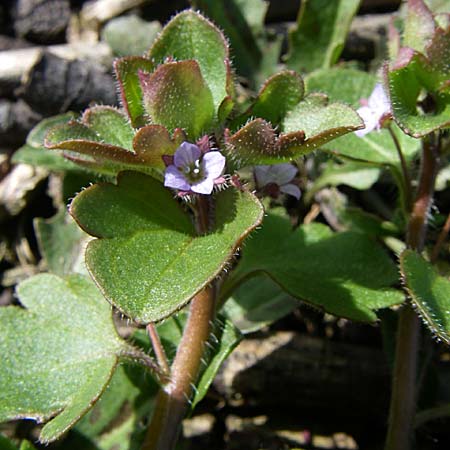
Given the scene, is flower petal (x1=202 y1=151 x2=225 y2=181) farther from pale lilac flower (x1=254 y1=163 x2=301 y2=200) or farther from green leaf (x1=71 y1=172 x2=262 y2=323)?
pale lilac flower (x1=254 y1=163 x2=301 y2=200)

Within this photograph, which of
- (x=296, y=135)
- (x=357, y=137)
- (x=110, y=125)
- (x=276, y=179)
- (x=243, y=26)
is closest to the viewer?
(x=296, y=135)

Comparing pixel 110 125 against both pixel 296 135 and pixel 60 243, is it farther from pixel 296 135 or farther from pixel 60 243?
pixel 60 243

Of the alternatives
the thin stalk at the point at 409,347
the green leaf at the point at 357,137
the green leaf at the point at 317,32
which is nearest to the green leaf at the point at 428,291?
the thin stalk at the point at 409,347

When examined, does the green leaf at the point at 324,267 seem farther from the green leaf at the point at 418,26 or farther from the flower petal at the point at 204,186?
the green leaf at the point at 418,26

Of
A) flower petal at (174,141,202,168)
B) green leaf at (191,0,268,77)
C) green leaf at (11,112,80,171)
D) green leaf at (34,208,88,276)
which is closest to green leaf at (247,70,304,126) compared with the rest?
flower petal at (174,141,202,168)

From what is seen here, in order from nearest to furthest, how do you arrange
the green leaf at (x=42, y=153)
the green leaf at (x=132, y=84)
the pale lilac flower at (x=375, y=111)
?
the green leaf at (x=132, y=84) < the pale lilac flower at (x=375, y=111) < the green leaf at (x=42, y=153)

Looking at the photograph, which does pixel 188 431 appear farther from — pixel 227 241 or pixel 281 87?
pixel 281 87

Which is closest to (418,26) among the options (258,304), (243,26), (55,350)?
(258,304)
